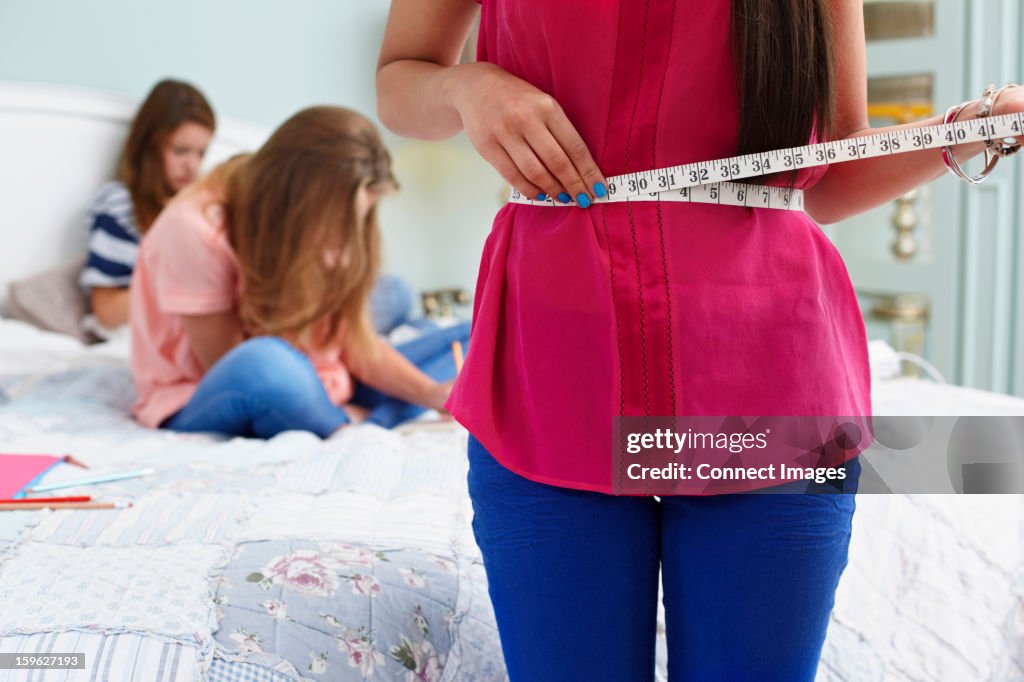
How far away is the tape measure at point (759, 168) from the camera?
2.36 ft

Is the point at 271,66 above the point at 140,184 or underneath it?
above

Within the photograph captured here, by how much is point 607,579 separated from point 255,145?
2.90 meters

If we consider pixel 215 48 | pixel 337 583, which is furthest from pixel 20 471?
pixel 215 48

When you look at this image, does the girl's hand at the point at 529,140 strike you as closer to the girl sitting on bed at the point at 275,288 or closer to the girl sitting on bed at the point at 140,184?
the girl sitting on bed at the point at 275,288

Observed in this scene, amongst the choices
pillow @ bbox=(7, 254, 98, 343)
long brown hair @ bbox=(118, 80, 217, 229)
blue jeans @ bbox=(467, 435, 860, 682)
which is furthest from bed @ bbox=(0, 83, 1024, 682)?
long brown hair @ bbox=(118, 80, 217, 229)

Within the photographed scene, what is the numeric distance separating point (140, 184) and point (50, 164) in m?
0.31

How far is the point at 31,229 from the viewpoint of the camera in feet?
9.45

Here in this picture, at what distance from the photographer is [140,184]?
289 centimetres

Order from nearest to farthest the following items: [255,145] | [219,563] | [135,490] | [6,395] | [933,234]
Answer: [219,563] < [135,490] < [6,395] < [933,234] < [255,145]

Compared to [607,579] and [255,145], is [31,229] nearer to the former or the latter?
[255,145]

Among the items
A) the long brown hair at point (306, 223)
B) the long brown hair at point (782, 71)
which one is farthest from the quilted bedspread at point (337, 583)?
the long brown hair at point (782, 71)

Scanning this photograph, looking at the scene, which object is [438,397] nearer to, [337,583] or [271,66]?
[337,583]

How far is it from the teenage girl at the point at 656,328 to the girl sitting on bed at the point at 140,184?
2295 mm

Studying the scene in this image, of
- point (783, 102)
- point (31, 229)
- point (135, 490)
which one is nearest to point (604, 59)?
point (783, 102)
